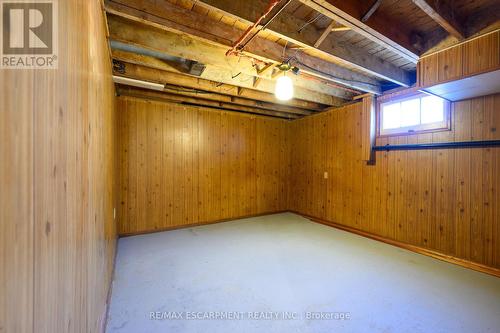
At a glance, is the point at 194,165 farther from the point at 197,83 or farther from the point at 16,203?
the point at 16,203

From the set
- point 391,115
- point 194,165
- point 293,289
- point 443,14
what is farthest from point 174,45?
point 391,115

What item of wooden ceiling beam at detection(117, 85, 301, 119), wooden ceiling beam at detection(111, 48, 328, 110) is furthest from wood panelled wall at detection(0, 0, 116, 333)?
wooden ceiling beam at detection(117, 85, 301, 119)

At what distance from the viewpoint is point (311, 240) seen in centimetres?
349

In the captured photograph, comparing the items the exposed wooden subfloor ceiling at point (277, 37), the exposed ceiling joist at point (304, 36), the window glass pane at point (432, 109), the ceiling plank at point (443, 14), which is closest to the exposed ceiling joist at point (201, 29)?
the exposed wooden subfloor ceiling at point (277, 37)

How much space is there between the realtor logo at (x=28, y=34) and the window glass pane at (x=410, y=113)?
3958mm

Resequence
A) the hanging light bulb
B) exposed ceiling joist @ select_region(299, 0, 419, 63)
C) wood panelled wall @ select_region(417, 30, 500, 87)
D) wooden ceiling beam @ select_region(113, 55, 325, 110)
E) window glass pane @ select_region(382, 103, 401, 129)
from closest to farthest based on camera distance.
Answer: exposed ceiling joist @ select_region(299, 0, 419, 63) → wood panelled wall @ select_region(417, 30, 500, 87) → the hanging light bulb → wooden ceiling beam @ select_region(113, 55, 325, 110) → window glass pane @ select_region(382, 103, 401, 129)

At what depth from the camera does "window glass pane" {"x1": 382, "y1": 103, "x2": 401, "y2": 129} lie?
3404mm

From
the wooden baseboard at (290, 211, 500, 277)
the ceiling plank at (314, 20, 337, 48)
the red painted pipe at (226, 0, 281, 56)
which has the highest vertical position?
the ceiling plank at (314, 20, 337, 48)

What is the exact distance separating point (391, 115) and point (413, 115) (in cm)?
32

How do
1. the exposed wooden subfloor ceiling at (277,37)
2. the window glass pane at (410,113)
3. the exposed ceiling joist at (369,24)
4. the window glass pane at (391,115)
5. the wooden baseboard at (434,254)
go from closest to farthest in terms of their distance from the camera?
1. the exposed ceiling joist at (369,24)
2. the exposed wooden subfloor ceiling at (277,37)
3. the wooden baseboard at (434,254)
4. the window glass pane at (410,113)
5. the window glass pane at (391,115)

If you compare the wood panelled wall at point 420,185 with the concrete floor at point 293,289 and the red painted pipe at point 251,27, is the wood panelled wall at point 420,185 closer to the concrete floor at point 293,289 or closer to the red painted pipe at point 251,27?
the concrete floor at point 293,289

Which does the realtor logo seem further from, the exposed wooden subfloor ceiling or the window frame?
the window frame

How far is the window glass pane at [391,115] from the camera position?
3.40 metres

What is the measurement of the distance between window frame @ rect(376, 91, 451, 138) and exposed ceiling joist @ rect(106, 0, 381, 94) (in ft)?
3.93
